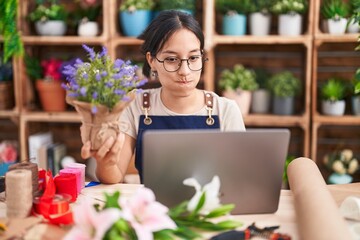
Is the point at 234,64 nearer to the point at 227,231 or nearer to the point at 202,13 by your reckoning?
the point at 202,13

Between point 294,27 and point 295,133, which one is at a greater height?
point 294,27

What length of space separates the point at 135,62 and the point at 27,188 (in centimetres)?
213

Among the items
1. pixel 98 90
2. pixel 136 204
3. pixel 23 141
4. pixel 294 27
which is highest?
pixel 294 27

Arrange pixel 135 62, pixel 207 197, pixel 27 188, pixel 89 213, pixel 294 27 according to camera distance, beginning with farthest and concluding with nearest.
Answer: pixel 135 62 < pixel 294 27 < pixel 27 188 < pixel 207 197 < pixel 89 213

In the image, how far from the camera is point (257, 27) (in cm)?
318

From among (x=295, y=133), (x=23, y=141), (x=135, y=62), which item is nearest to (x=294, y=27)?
(x=295, y=133)

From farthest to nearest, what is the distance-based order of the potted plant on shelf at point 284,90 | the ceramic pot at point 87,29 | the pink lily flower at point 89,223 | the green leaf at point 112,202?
the ceramic pot at point 87,29, the potted plant on shelf at point 284,90, the green leaf at point 112,202, the pink lily flower at point 89,223

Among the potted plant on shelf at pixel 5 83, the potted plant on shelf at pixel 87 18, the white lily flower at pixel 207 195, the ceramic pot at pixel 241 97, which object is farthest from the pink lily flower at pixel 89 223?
the potted plant on shelf at pixel 5 83

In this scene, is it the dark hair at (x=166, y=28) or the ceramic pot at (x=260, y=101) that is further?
the ceramic pot at (x=260, y=101)

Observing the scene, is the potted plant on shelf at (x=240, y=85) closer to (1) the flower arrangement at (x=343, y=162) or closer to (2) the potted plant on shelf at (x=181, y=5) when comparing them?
(2) the potted plant on shelf at (x=181, y=5)

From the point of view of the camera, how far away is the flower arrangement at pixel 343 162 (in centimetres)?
317

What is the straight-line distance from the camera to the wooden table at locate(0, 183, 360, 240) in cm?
123

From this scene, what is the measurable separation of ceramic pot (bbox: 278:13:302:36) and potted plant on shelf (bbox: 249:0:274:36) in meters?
0.09

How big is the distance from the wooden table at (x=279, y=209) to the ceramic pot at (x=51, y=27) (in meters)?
2.02
